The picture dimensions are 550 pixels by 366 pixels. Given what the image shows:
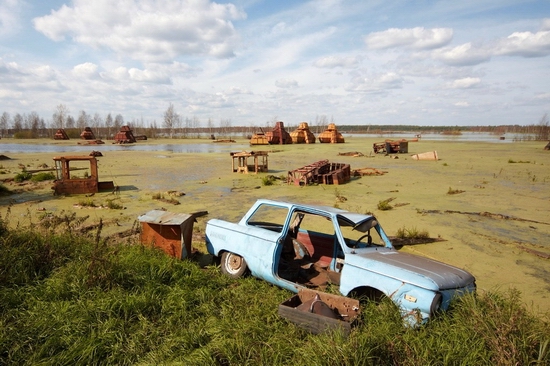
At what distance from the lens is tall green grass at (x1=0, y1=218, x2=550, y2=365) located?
3164 millimetres

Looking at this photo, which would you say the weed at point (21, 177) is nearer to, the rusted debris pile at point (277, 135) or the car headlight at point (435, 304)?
the car headlight at point (435, 304)

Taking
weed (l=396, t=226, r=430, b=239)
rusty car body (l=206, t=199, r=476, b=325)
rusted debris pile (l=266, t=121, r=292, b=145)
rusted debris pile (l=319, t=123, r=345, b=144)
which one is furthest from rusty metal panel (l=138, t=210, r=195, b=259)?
rusted debris pile (l=319, t=123, r=345, b=144)

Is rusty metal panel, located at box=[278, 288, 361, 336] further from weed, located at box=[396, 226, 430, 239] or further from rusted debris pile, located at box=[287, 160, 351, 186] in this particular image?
rusted debris pile, located at box=[287, 160, 351, 186]

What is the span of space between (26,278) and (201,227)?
4.32m

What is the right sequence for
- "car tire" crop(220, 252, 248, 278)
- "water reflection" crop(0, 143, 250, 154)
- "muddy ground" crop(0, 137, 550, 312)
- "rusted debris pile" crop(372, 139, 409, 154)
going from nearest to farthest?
1. "car tire" crop(220, 252, 248, 278)
2. "muddy ground" crop(0, 137, 550, 312)
3. "rusted debris pile" crop(372, 139, 409, 154)
4. "water reflection" crop(0, 143, 250, 154)

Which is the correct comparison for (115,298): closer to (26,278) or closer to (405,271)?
(26,278)

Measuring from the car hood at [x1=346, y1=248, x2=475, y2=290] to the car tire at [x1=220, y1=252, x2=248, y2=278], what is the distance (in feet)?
5.98

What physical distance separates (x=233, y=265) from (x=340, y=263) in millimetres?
1748

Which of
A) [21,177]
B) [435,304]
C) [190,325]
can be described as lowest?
[190,325]

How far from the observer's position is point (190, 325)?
399 centimetres

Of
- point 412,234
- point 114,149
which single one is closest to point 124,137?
point 114,149

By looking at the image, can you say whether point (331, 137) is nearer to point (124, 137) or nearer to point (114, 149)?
point (114, 149)

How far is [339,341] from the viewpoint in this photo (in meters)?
3.23

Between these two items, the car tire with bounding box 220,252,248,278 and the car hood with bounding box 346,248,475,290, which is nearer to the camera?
the car hood with bounding box 346,248,475,290
